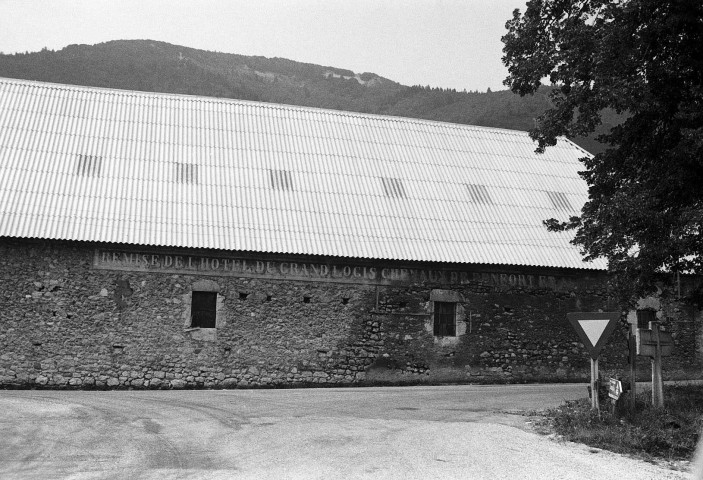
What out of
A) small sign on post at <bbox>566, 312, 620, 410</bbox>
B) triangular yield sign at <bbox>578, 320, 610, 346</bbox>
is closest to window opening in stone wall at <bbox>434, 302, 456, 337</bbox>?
small sign on post at <bbox>566, 312, 620, 410</bbox>

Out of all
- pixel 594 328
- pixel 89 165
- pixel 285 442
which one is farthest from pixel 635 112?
pixel 89 165

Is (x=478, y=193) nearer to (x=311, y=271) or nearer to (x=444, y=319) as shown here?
(x=444, y=319)

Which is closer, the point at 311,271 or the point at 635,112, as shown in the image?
the point at 635,112

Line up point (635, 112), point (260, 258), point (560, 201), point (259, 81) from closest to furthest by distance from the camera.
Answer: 1. point (635, 112)
2. point (260, 258)
3. point (560, 201)
4. point (259, 81)

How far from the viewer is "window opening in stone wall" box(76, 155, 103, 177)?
19.5m

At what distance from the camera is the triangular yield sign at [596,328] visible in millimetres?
10227

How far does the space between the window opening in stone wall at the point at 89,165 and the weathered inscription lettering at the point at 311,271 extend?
270 centimetres

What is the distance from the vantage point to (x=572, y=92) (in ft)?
42.8

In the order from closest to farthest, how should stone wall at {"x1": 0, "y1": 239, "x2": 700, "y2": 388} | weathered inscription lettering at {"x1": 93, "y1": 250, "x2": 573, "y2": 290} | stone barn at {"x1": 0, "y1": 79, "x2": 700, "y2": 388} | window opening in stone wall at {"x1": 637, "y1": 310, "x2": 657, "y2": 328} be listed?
stone wall at {"x1": 0, "y1": 239, "x2": 700, "y2": 388}, stone barn at {"x1": 0, "y1": 79, "x2": 700, "y2": 388}, weathered inscription lettering at {"x1": 93, "y1": 250, "x2": 573, "y2": 290}, window opening in stone wall at {"x1": 637, "y1": 310, "x2": 657, "y2": 328}

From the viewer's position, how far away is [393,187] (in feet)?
71.9

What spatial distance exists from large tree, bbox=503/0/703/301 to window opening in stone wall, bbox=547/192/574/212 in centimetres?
904

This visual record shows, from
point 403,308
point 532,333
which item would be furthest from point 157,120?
point 532,333

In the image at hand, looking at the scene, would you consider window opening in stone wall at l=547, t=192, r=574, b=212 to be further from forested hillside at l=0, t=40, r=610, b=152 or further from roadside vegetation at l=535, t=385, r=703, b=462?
forested hillside at l=0, t=40, r=610, b=152

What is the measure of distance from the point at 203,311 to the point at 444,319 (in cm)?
570
